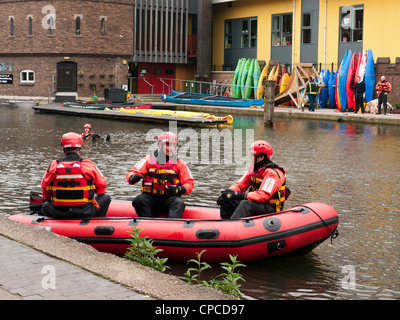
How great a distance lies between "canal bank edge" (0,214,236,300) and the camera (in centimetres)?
515

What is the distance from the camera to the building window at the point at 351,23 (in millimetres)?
36062

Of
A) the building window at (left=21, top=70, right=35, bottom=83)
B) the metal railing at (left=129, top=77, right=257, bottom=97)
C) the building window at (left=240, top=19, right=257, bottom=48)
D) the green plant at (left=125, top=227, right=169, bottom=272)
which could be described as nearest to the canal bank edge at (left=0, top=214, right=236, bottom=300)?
the green plant at (left=125, top=227, right=169, bottom=272)

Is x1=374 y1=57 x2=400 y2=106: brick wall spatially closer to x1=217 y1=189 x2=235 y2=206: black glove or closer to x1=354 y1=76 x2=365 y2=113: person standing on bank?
x1=354 y1=76 x2=365 y2=113: person standing on bank

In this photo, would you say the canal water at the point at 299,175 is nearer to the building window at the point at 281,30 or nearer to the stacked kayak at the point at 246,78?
the stacked kayak at the point at 246,78

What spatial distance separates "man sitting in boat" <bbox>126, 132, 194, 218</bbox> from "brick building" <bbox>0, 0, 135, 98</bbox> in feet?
119

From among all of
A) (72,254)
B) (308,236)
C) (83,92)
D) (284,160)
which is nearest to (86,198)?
(72,254)

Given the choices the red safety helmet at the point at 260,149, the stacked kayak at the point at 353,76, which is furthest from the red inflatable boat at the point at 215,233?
the stacked kayak at the point at 353,76

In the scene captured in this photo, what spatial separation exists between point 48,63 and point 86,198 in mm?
37859

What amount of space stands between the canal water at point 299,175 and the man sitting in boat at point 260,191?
2.11 ft

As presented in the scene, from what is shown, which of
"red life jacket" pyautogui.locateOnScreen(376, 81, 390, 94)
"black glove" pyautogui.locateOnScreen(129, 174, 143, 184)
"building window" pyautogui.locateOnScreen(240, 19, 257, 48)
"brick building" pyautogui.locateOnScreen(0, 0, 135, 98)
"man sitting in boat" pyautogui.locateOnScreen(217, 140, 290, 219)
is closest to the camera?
"man sitting in boat" pyautogui.locateOnScreen(217, 140, 290, 219)

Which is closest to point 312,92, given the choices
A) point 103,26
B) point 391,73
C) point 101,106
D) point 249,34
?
point 391,73

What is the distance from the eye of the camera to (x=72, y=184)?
25.7ft

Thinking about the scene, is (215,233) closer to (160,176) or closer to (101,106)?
(160,176)

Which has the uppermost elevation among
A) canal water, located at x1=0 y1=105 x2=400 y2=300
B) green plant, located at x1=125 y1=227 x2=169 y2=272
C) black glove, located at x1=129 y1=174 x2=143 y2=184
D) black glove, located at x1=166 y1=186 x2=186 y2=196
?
black glove, located at x1=129 y1=174 x2=143 y2=184
